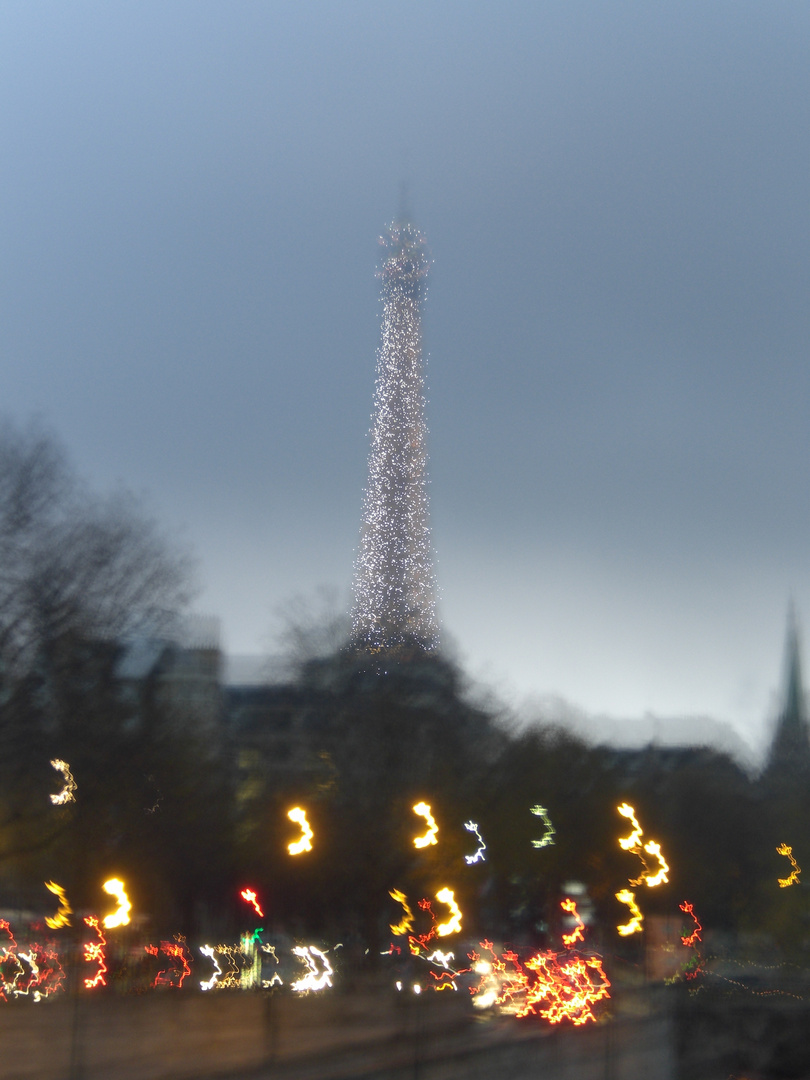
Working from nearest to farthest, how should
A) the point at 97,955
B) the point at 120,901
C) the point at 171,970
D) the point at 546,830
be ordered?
the point at 120,901, the point at 97,955, the point at 171,970, the point at 546,830

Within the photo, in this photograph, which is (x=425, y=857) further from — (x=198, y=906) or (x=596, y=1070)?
(x=596, y=1070)

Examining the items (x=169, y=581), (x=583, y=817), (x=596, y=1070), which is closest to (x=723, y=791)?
(x=583, y=817)

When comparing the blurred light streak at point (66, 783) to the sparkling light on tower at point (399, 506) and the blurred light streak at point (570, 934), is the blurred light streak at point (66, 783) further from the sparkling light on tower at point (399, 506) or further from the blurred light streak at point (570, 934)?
the sparkling light on tower at point (399, 506)

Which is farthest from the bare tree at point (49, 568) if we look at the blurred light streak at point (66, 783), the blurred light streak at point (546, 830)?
the blurred light streak at point (546, 830)

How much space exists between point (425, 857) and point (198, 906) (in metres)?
13.1

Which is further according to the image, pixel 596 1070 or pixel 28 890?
pixel 28 890

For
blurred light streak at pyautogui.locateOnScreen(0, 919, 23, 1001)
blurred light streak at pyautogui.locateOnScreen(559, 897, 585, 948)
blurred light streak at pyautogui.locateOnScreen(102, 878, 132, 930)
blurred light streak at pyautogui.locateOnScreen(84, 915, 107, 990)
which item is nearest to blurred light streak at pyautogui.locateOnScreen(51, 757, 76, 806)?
blurred light streak at pyautogui.locateOnScreen(84, 915, 107, 990)

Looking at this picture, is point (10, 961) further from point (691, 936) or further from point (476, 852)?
point (691, 936)

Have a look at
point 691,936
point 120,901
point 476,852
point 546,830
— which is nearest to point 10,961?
point 120,901

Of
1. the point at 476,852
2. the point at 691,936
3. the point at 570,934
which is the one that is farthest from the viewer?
the point at 691,936

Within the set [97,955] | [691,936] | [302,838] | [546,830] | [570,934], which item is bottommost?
[691,936]

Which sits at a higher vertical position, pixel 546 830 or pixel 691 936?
pixel 546 830

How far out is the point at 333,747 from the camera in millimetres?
52844

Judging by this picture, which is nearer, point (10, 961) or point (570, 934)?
point (10, 961)
